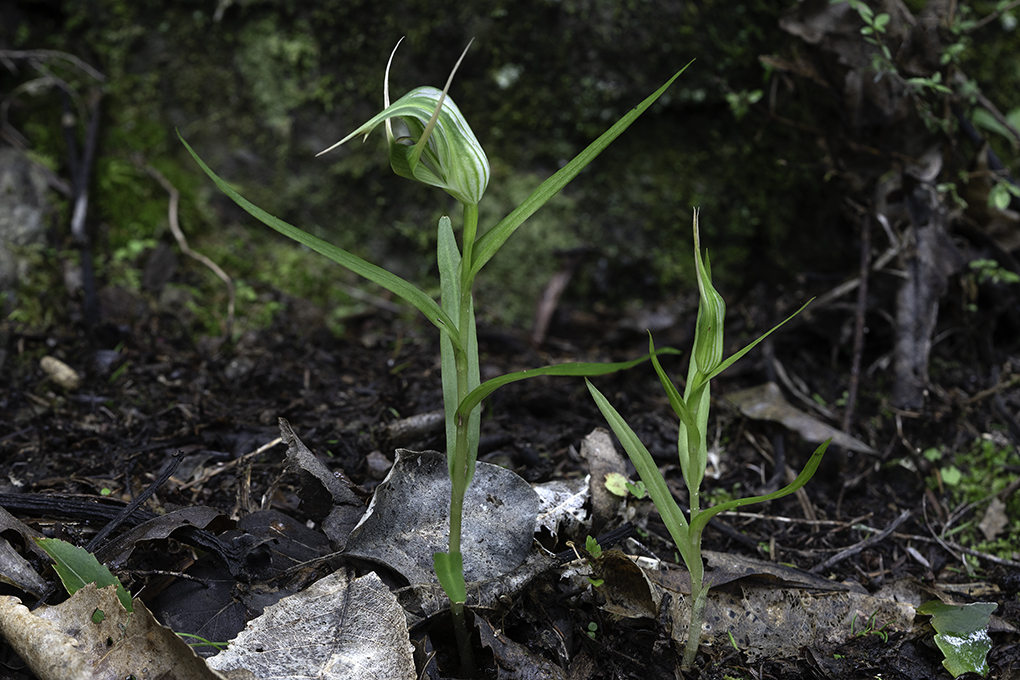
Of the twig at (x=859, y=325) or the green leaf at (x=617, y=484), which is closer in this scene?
the green leaf at (x=617, y=484)

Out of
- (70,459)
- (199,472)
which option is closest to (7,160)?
(70,459)

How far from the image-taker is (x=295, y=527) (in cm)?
180

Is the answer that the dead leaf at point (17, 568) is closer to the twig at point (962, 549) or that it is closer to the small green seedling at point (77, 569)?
the small green seedling at point (77, 569)

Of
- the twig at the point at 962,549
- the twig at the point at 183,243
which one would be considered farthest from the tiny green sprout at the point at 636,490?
the twig at the point at 183,243

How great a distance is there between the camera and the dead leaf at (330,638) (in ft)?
4.48

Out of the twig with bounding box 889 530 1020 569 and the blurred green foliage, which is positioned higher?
the blurred green foliage

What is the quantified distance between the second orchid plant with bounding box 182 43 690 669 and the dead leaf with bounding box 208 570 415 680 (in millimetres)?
148

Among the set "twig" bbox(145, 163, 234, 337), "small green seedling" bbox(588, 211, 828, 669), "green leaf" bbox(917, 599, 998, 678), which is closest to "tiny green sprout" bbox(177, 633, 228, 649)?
"small green seedling" bbox(588, 211, 828, 669)

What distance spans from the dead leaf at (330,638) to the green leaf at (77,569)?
0.29m

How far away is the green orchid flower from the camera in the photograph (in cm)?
130

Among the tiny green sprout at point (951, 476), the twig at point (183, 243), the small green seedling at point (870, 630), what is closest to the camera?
the small green seedling at point (870, 630)

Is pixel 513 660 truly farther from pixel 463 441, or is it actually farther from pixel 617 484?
pixel 617 484

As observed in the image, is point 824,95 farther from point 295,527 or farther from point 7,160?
point 7,160

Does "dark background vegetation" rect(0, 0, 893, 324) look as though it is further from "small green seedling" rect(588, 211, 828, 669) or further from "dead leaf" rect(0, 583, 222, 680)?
"dead leaf" rect(0, 583, 222, 680)
